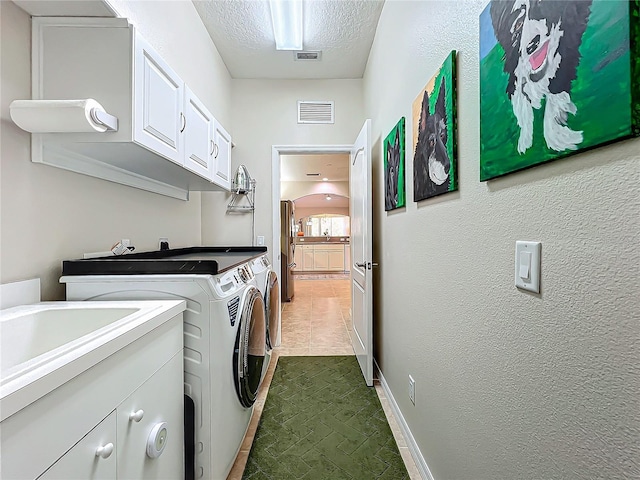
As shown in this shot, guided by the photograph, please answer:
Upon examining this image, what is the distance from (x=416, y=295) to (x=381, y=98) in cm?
162

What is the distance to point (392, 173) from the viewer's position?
2033mm

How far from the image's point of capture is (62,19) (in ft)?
3.89

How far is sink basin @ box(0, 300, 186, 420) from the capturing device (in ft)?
1.82

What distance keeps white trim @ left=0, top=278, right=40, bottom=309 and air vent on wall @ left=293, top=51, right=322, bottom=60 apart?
2674 mm

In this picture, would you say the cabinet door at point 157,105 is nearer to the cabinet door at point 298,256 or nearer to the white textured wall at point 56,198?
the white textured wall at point 56,198

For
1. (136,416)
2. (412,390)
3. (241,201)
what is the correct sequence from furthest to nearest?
1. (241,201)
2. (412,390)
3. (136,416)

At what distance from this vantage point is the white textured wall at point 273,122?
3.29m

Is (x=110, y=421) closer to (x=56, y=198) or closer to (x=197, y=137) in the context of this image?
(x=56, y=198)

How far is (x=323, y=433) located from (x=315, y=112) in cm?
295

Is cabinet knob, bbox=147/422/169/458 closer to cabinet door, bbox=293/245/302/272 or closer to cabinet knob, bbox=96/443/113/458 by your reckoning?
cabinet knob, bbox=96/443/113/458

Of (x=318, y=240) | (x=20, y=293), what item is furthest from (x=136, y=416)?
(x=318, y=240)

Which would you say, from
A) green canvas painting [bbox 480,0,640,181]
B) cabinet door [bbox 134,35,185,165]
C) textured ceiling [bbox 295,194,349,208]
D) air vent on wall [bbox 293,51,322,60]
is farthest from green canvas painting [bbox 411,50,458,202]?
textured ceiling [bbox 295,194,349,208]

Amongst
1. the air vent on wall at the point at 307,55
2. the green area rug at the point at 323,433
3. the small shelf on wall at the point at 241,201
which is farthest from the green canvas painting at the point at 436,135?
the small shelf on wall at the point at 241,201

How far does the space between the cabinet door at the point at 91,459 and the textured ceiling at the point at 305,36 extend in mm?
2656
